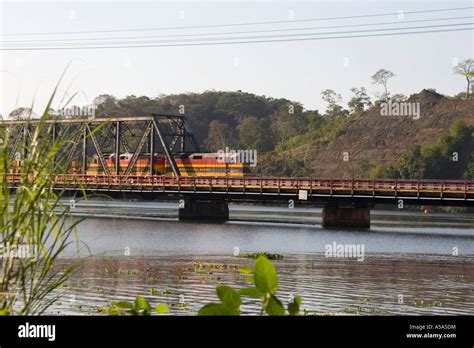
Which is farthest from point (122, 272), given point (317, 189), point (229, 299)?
point (317, 189)

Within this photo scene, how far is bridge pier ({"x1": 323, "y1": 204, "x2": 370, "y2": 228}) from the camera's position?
64.3 meters

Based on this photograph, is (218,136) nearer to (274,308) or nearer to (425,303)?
(425,303)

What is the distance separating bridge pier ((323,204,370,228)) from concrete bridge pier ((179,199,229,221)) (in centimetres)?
1242

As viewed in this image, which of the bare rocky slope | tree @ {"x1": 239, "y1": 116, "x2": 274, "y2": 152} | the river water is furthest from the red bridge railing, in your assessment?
tree @ {"x1": 239, "y1": 116, "x2": 274, "y2": 152}

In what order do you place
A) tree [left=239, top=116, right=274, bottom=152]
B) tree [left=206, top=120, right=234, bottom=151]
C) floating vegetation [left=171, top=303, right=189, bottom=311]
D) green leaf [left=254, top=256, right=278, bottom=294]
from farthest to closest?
tree [left=206, top=120, right=234, bottom=151] → tree [left=239, top=116, right=274, bottom=152] → floating vegetation [left=171, top=303, right=189, bottom=311] → green leaf [left=254, top=256, right=278, bottom=294]

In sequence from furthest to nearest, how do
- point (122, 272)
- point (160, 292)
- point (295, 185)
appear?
point (295, 185) → point (122, 272) → point (160, 292)

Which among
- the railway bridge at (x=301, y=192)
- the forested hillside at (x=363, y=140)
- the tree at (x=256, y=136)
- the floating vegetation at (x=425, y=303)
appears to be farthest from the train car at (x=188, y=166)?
the tree at (x=256, y=136)

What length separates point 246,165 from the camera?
87625 mm

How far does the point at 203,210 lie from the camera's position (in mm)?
76000

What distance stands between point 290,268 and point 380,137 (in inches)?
5380

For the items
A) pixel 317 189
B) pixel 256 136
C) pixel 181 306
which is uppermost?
pixel 256 136

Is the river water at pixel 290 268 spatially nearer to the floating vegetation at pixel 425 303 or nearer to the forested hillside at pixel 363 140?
the floating vegetation at pixel 425 303

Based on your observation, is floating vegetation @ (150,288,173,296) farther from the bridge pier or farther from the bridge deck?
the bridge pier
